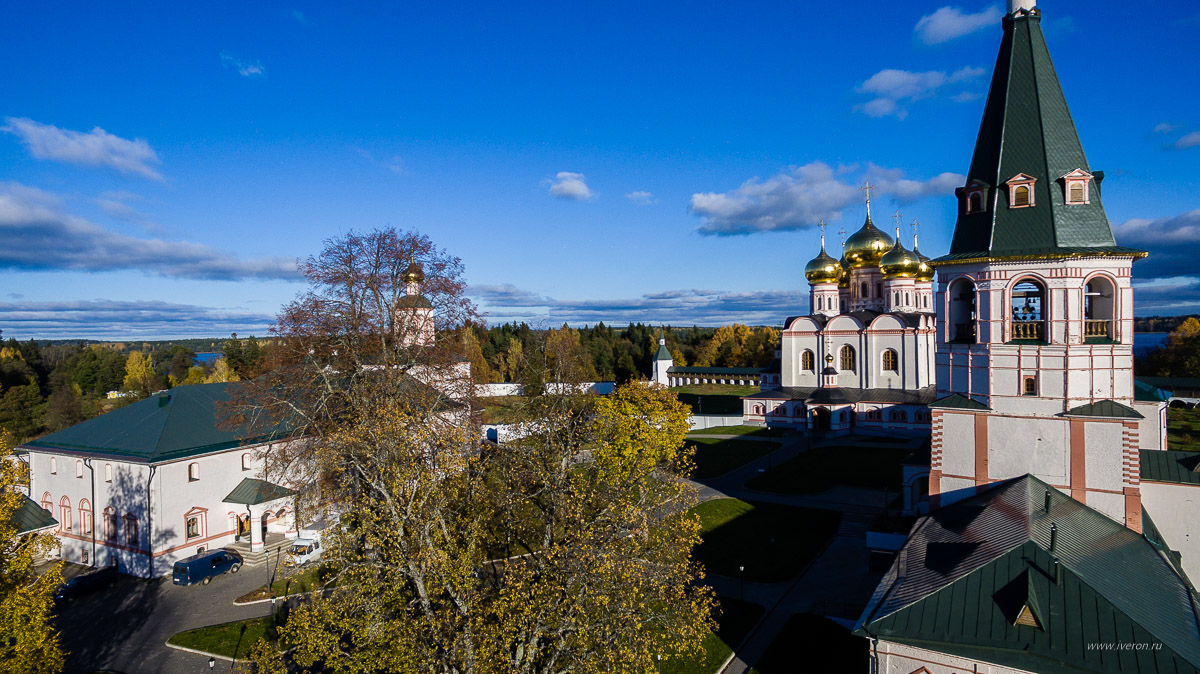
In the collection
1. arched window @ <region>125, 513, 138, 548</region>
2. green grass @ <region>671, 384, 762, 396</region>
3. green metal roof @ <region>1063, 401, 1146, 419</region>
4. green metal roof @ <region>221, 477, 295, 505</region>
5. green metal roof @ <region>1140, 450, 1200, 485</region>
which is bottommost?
green grass @ <region>671, 384, 762, 396</region>

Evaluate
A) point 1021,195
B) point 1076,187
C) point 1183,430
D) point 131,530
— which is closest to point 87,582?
point 131,530

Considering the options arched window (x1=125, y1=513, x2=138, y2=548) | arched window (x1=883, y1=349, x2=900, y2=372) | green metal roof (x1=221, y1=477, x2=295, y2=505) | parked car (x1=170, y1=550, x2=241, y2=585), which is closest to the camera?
parked car (x1=170, y1=550, x2=241, y2=585)

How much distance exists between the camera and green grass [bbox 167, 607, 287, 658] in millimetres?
14344

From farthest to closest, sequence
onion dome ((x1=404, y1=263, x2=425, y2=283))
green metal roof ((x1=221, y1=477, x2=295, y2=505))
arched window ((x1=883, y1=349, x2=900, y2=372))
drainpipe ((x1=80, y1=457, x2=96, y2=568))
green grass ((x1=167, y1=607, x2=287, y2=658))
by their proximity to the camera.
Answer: arched window ((x1=883, y1=349, x2=900, y2=372)) → green metal roof ((x1=221, y1=477, x2=295, y2=505)) → drainpipe ((x1=80, y1=457, x2=96, y2=568)) → onion dome ((x1=404, y1=263, x2=425, y2=283)) → green grass ((x1=167, y1=607, x2=287, y2=658))

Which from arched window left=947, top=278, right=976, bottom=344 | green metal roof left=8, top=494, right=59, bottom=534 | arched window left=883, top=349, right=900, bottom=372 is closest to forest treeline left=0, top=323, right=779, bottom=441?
green metal roof left=8, top=494, right=59, bottom=534

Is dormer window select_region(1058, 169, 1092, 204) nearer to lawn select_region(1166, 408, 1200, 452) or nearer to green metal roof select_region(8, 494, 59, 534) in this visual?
lawn select_region(1166, 408, 1200, 452)

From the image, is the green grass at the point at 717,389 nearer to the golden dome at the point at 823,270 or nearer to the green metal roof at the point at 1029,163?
the golden dome at the point at 823,270

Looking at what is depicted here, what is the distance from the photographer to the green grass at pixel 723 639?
12.8 m

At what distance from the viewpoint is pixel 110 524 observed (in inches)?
791

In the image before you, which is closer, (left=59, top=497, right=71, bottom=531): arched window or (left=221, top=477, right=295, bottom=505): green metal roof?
(left=221, top=477, right=295, bottom=505): green metal roof

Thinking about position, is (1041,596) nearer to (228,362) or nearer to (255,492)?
(255,492)

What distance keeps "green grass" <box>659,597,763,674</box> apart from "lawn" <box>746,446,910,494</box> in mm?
10917

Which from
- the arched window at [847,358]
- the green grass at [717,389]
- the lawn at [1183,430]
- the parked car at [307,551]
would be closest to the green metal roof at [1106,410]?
the parked car at [307,551]

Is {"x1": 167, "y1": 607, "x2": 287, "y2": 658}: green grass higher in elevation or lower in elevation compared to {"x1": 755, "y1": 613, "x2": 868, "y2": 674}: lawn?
lower
